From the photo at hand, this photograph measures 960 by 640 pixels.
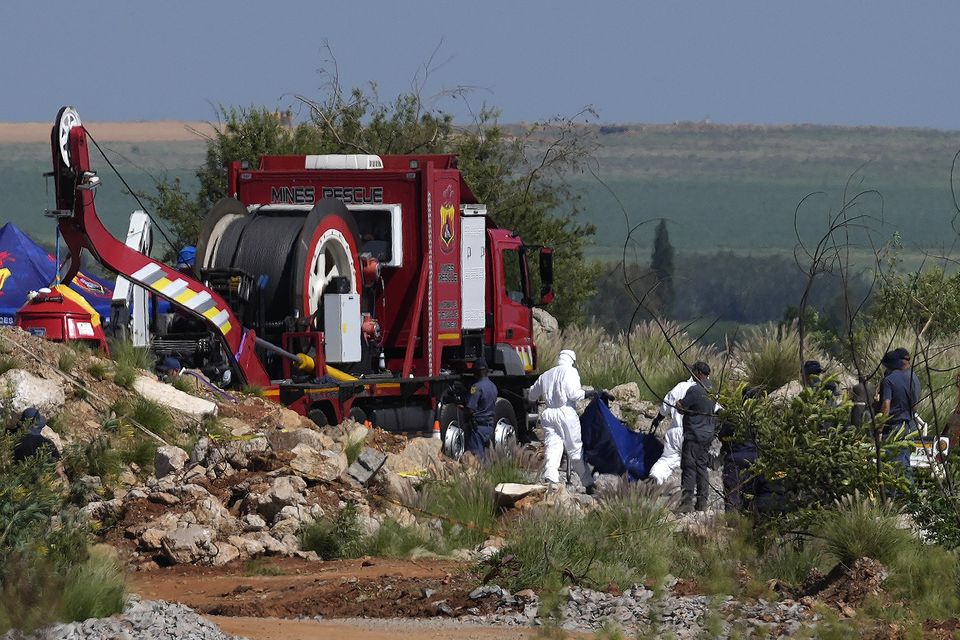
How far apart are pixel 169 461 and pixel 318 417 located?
13.6 ft

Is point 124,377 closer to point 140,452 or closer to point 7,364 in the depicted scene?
point 7,364

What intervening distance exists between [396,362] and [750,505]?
817 centimetres

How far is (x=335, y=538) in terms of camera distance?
12.5 metres

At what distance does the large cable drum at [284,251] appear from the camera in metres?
17.7

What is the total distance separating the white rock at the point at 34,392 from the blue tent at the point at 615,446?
17.5ft

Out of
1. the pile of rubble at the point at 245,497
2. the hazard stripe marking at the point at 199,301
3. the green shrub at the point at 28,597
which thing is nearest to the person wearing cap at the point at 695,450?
the pile of rubble at the point at 245,497

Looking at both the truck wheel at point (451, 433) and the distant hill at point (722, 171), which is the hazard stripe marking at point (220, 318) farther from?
the distant hill at point (722, 171)

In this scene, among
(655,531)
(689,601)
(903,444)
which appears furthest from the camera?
(655,531)

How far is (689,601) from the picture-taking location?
32.4 feet

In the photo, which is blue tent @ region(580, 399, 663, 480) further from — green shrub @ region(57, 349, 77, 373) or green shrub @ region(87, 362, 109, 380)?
green shrub @ region(57, 349, 77, 373)

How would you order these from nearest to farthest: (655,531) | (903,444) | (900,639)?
(900,639) < (903,444) < (655,531)

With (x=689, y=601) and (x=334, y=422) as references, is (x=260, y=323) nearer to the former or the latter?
(x=334, y=422)

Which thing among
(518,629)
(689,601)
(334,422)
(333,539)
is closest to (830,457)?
(689,601)

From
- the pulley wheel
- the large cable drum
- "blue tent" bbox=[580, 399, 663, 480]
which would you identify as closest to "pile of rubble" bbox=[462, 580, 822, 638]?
"blue tent" bbox=[580, 399, 663, 480]
